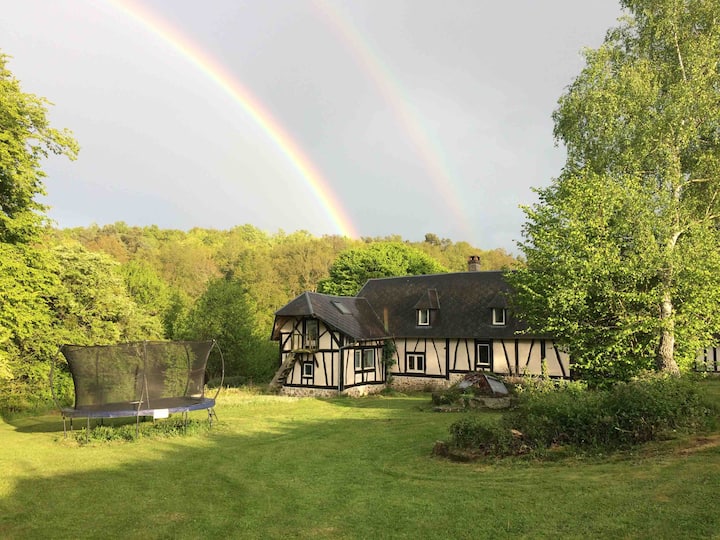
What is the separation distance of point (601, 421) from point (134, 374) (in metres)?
14.4

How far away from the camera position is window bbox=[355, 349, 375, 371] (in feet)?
98.8

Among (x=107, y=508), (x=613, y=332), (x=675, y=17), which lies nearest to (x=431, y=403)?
(x=613, y=332)

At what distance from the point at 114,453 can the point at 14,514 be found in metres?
5.10

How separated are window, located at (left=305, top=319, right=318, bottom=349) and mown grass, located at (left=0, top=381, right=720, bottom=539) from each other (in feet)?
48.3

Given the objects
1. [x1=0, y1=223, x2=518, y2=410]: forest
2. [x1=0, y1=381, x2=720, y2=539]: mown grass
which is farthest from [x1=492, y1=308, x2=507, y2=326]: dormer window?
[x1=0, y1=381, x2=720, y2=539]: mown grass

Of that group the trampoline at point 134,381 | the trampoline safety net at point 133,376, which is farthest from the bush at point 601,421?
the trampoline safety net at point 133,376

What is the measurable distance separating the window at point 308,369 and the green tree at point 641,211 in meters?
14.3

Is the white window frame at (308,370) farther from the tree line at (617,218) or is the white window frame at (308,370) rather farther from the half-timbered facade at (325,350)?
the tree line at (617,218)

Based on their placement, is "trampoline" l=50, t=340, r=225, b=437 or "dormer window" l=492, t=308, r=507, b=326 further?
"dormer window" l=492, t=308, r=507, b=326

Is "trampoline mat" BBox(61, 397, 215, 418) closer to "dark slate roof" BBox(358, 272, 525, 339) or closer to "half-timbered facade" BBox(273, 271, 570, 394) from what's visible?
"half-timbered facade" BBox(273, 271, 570, 394)

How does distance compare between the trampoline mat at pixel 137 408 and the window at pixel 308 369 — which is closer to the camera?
the trampoline mat at pixel 137 408

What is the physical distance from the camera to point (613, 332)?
16422mm

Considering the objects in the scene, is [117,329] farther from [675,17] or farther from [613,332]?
[675,17]

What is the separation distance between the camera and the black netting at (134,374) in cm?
1627
